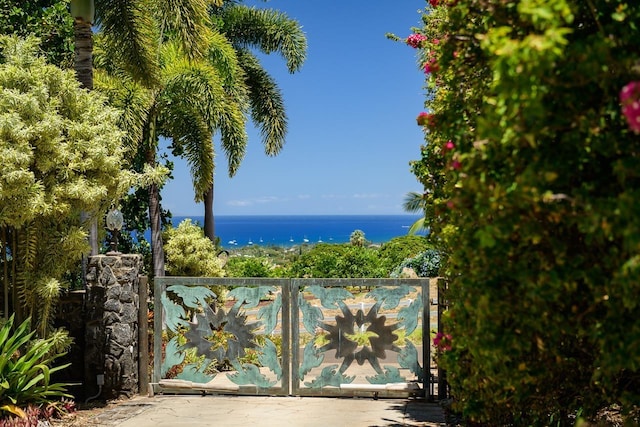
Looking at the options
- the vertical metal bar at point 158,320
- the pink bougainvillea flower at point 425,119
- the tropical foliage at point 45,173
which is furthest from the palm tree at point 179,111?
the pink bougainvillea flower at point 425,119

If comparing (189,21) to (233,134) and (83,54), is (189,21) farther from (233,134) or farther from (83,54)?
(233,134)

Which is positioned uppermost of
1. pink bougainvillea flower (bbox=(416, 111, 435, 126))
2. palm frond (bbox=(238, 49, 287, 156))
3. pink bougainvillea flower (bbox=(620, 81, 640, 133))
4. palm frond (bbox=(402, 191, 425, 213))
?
palm frond (bbox=(238, 49, 287, 156))

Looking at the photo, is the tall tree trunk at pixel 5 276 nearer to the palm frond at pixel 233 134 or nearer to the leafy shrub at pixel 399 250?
the palm frond at pixel 233 134

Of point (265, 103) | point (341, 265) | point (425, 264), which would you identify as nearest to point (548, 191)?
point (425, 264)

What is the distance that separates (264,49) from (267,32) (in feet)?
1.98

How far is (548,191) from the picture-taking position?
2.60 metres

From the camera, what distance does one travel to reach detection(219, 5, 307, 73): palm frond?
20.3m

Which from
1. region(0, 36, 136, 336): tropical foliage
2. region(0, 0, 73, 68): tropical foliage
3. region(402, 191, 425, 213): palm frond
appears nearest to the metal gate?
region(0, 36, 136, 336): tropical foliage

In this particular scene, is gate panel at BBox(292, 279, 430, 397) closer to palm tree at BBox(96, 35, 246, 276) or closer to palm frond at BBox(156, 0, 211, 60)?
palm frond at BBox(156, 0, 211, 60)

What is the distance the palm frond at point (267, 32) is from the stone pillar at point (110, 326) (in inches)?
526

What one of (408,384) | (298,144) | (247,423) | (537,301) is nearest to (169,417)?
(247,423)

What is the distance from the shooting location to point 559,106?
274 cm

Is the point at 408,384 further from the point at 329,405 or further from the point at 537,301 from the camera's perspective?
the point at 537,301

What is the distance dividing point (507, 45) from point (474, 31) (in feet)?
3.89
